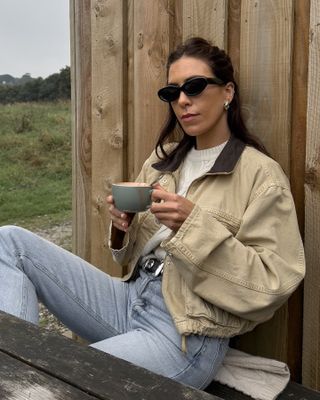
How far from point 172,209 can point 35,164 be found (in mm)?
9979

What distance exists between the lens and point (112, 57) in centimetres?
294

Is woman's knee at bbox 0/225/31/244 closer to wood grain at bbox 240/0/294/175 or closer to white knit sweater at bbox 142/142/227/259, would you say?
white knit sweater at bbox 142/142/227/259

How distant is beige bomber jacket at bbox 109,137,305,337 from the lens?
1801 mm

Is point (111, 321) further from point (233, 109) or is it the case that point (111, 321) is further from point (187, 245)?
point (233, 109)

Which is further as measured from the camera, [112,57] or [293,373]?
[112,57]

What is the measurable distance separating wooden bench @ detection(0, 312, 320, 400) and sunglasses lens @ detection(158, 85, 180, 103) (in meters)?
1.08

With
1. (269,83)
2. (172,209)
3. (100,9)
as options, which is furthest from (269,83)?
(100,9)

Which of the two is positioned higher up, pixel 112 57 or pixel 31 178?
pixel 112 57

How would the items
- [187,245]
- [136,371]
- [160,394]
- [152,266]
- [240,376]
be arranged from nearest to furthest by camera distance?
[160,394], [136,371], [187,245], [240,376], [152,266]

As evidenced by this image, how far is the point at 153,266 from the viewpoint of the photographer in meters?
2.24

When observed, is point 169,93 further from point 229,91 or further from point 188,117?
point 229,91

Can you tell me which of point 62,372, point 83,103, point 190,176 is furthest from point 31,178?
point 62,372

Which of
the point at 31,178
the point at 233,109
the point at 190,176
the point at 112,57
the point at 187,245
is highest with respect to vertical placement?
the point at 112,57

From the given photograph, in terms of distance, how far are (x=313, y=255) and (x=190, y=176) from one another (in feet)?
1.87
